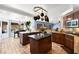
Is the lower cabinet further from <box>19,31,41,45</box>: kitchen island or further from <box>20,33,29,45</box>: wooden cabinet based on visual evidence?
<box>20,33,29,45</box>: wooden cabinet

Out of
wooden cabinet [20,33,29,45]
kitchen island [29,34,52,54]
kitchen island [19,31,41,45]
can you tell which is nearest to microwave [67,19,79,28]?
kitchen island [29,34,52,54]

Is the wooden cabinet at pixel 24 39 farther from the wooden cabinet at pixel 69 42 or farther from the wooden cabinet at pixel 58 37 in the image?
the wooden cabinet at pixel 69 42

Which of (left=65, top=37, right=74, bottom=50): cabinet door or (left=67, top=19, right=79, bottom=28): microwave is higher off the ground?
(left=67, top=19, right=79, bottom=28): microwave

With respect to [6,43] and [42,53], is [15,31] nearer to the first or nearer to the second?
[6,43]

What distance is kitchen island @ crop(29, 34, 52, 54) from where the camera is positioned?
2.33 m

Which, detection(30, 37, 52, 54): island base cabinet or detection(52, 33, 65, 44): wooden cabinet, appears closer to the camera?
detection(30, 37, 52, 54): island base cabinet

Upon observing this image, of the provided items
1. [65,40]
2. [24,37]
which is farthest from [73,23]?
[24,37]

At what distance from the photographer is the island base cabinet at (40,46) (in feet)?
7.62

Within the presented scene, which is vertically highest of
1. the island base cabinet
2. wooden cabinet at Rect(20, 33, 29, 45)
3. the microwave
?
the microwave

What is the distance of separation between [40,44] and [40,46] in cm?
5

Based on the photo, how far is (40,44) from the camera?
235 cm

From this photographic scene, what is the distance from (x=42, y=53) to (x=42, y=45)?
0.61 feet

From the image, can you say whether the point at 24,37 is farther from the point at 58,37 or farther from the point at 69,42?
the point at 69,42
